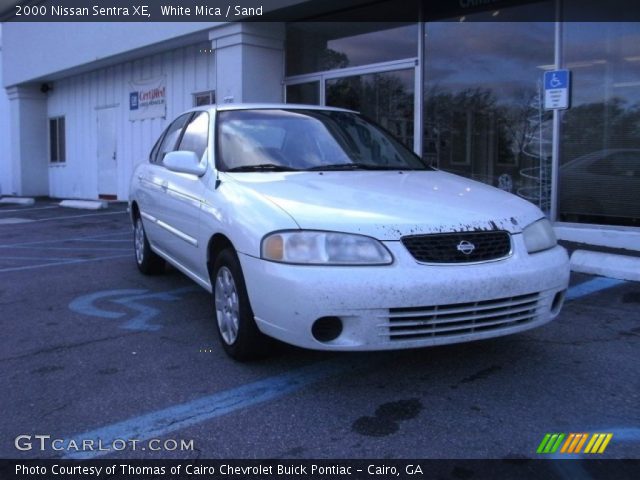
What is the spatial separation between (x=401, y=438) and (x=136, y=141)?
43.7ft

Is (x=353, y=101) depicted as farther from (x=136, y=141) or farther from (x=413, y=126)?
(x=136, y=141)

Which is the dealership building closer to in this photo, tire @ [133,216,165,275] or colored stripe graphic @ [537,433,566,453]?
tire @ [133,216,165,275]

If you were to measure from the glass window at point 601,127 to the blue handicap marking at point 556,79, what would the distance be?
41 cm

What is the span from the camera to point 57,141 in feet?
61.7

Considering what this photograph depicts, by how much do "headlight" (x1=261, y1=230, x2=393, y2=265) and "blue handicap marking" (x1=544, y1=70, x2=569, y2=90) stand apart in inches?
205

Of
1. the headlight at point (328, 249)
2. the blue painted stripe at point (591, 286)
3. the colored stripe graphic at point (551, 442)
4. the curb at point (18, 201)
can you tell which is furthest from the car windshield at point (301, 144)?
the curb at point (18, 201)

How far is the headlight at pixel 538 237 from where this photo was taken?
3580 millimetres

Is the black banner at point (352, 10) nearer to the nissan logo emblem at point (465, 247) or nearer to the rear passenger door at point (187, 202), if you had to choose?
the rear passenger door at point (187, 202)

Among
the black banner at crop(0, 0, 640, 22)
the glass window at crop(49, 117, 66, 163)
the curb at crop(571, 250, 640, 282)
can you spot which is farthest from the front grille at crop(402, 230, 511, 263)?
the glass window at crop(49, 117, 66, 163)

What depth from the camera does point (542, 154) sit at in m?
8.12

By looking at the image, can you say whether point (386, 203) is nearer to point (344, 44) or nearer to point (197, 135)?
point (197, 135)

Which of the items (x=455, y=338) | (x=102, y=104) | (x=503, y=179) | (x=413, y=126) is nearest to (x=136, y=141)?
(x=102, y=104)

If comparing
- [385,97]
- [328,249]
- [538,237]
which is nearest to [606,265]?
[538,237]
